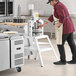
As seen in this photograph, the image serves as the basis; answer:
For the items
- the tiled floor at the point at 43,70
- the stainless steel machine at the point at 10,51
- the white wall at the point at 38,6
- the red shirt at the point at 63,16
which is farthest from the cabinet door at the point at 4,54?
the white wall at the point at 38,6

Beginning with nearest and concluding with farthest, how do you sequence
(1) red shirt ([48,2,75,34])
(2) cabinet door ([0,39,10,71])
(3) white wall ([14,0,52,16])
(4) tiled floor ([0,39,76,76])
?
(2) cabinet door ([0,39,10,71]), (4) tiled floor ([0,39,76,76]), (1) red shirt ([48,2,75,34]), (3) white wall ([14,0,52,16])

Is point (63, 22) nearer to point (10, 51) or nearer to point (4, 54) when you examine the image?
point (10, 51)

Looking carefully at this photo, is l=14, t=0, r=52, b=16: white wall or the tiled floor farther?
l=14, t=0, r=52, b=16: white wall

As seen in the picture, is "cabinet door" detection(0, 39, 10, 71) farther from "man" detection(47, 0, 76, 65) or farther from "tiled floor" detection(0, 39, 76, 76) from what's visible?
"man" detection(47, 0, 76, 65)

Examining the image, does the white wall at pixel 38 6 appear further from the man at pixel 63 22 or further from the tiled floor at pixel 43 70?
the man at pixel 63 22

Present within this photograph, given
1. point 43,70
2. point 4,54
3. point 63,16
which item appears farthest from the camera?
point 63,16

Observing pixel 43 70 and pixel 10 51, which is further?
pixel 43 70

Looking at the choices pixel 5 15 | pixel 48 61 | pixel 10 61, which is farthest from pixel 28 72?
pixel 5 15

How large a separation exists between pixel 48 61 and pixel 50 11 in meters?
3.89

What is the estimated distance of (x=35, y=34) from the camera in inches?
198

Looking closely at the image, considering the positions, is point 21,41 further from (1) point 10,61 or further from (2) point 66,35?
(2) point 66,35

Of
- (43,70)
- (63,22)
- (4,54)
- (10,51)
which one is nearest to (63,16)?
(63,22)

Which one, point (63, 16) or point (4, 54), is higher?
point (63, 16)

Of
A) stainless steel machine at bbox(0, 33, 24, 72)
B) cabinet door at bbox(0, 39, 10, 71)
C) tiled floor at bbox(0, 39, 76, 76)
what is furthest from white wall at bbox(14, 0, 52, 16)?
cabinet door at bbox(0, 39, 10, 71)
